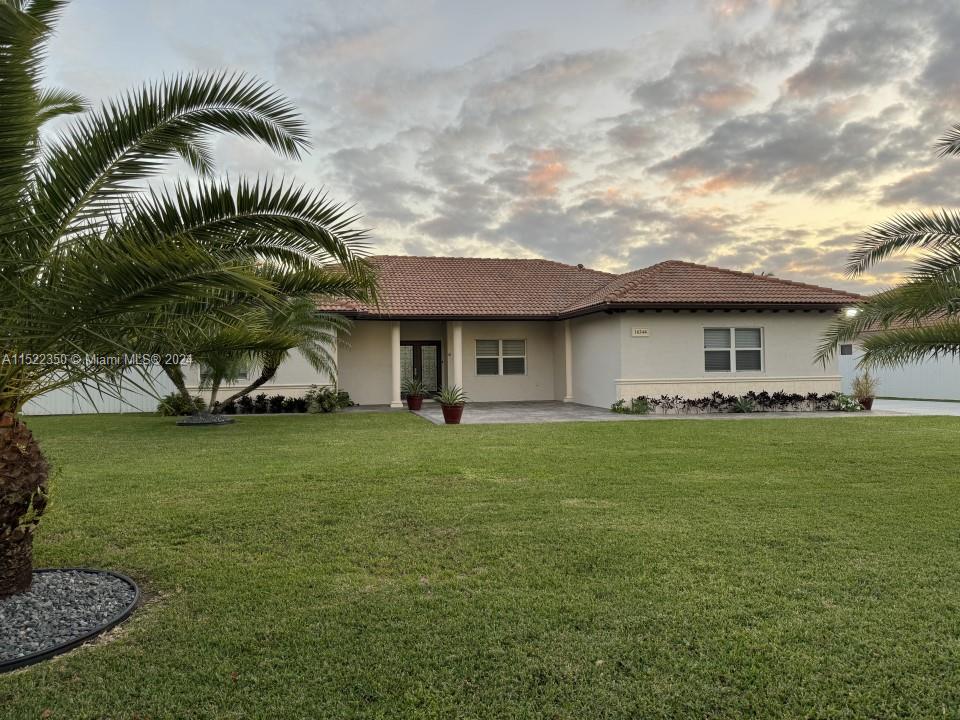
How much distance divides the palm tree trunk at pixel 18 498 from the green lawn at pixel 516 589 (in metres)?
0.88

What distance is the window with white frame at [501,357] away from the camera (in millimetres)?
23031

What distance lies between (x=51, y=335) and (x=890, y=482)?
31.2 ft

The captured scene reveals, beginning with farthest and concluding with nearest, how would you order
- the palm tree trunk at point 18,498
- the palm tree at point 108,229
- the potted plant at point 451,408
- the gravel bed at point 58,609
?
the potted plant at point 451,408
the palm tree trunk at point 18,498
the gravel bed at point 58,609
the palm tree at point 108,229

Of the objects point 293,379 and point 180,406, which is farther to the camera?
point 293,379

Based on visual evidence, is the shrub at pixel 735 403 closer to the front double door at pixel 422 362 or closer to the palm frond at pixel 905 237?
the front double door at pixel 422 362

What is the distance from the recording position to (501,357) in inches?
910

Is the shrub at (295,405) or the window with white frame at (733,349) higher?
the window with white frame at (733,349)

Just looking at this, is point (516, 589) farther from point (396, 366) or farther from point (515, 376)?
point (515, 376)

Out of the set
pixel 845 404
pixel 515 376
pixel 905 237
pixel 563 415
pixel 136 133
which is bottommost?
pixel 563 415

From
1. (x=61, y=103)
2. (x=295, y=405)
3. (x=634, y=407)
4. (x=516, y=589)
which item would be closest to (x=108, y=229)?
(x=61, y=103)

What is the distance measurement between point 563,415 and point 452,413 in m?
3.75

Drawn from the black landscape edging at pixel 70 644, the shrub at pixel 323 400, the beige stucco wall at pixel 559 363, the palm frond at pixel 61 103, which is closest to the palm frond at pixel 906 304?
the black landscape edging at pixel 70 644

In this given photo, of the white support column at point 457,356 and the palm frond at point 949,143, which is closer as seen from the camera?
the palm frond at point 949,143

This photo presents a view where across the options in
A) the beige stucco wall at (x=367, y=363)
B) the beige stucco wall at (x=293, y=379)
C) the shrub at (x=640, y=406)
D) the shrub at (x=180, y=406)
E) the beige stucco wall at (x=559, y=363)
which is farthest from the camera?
the beige stucco wall at (x=559, y=363)
